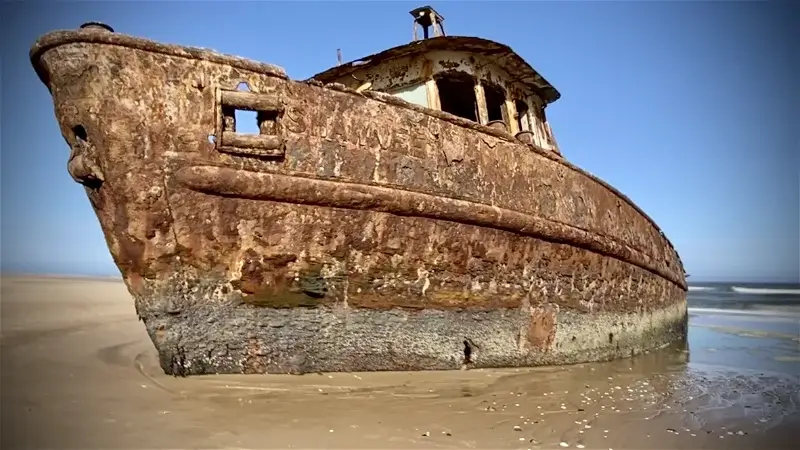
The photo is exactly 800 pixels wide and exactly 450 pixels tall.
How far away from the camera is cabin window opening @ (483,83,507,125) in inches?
229

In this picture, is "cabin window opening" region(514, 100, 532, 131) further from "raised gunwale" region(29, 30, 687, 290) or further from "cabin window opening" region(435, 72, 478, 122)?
"raised gunwale" region(29, 30, 687, 290)

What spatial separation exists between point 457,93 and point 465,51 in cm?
137

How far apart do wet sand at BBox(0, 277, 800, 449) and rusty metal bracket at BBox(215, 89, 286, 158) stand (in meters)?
1.43

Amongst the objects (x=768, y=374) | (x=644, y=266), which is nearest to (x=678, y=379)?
(x=768, y=374)

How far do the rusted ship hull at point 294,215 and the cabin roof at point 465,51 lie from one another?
175 cm

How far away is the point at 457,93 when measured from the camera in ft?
22.1

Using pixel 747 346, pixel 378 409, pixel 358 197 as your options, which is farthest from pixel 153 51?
pixel 747 346

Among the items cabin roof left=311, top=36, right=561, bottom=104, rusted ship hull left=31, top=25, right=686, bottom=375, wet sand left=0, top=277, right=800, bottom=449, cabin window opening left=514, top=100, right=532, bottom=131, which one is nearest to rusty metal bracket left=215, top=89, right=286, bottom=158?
rusted ship hull left=31, top=25, right=686, bottom=375

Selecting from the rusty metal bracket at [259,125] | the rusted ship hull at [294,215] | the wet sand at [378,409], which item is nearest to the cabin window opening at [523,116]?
the rusted ship hull at [294,215]

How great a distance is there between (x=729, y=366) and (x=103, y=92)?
20.8 ft

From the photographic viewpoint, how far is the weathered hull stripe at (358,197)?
9.43ft

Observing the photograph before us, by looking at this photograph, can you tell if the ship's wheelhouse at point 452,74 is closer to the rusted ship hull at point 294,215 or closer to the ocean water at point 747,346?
the rusted ship hull at point 294,215

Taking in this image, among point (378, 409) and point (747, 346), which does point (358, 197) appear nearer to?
point (378, 409)

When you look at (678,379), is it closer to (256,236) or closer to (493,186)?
(493,186)
